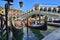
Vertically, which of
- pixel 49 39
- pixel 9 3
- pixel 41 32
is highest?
pixel 9 3

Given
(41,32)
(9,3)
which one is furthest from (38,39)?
(9,3)

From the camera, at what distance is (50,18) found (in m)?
16.8

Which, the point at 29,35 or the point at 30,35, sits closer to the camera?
the point at 29,35

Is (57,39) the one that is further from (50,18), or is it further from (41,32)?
(50,18)

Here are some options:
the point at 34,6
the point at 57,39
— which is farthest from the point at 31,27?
the point at 34,6

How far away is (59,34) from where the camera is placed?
2709 millimetres

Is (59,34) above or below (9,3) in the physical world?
below

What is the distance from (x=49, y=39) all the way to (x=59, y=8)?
1888 centimetres

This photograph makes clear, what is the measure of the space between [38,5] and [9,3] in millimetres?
17749

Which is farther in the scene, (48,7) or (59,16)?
(48,7)

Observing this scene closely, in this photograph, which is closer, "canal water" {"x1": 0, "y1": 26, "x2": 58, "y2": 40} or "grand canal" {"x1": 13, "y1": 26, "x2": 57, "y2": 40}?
"canal water" {"x1": 0, "y1": 26, "x2": 58, "y2": 40}

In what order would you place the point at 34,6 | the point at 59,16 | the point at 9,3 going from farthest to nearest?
the point at 34,6 < the point at 59,16 < the point at 9,3

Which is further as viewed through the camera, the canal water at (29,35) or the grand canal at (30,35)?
the grand canal at (30,35)

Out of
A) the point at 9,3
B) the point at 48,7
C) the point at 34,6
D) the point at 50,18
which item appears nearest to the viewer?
the point at 9,3
